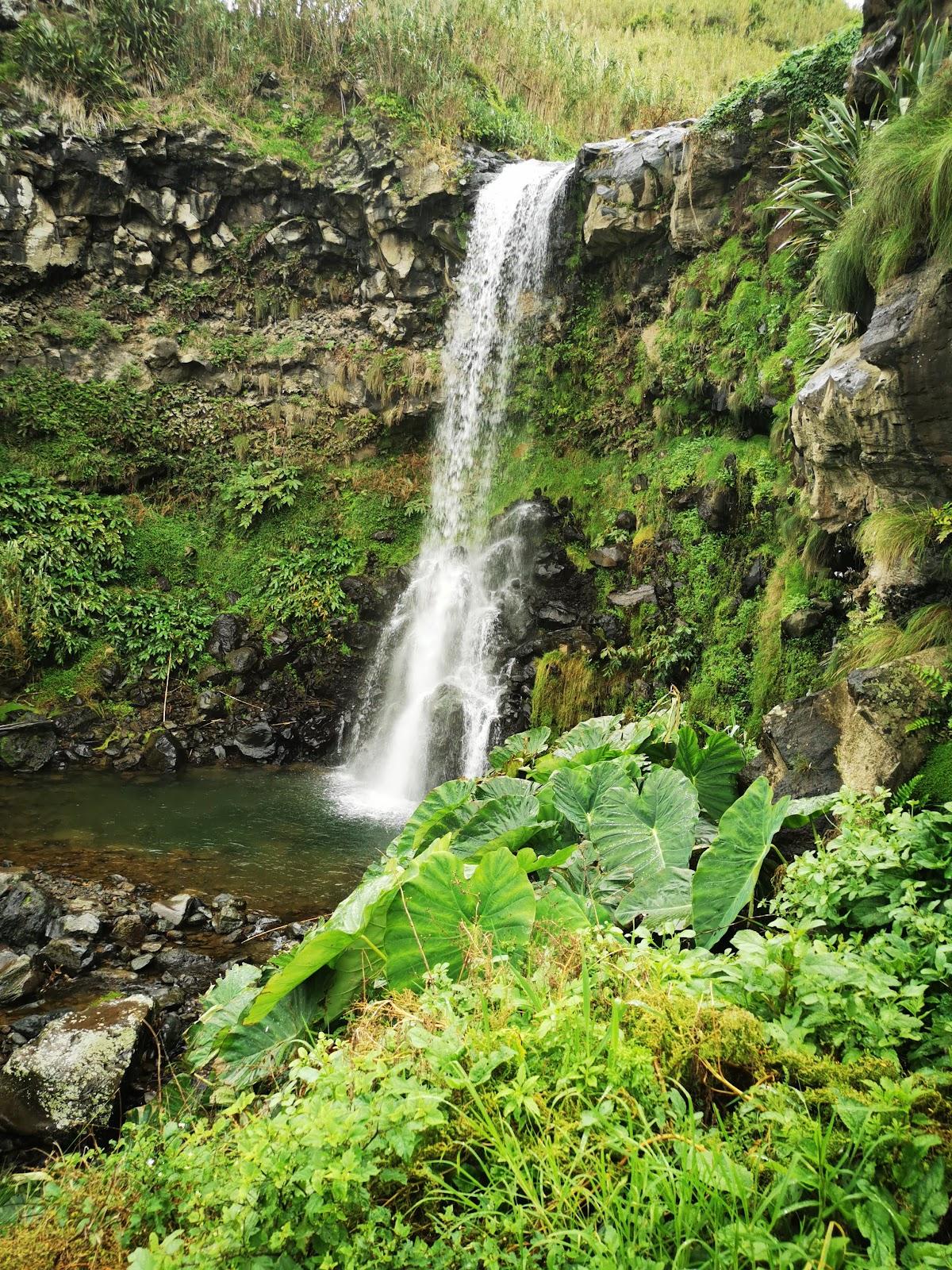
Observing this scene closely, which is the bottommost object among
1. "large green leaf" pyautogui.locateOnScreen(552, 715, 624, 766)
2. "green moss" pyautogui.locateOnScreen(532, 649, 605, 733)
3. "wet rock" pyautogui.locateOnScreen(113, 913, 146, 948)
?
"wet rock" pyautogui.locateOnScreen(113, 913, 146, 948)

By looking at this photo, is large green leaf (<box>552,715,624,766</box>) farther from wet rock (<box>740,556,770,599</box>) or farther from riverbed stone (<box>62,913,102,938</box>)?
riverbed stone (<box>62,913,102,938</box>)

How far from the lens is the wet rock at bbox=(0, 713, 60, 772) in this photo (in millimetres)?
8555

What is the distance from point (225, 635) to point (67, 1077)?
833 centimetres

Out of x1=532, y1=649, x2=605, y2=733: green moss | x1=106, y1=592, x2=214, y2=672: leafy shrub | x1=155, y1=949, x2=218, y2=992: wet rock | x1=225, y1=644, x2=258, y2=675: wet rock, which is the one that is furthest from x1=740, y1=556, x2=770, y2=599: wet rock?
x1=106, y1=592, x2=214, y2=672: leafy shrub

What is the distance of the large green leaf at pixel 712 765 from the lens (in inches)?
138

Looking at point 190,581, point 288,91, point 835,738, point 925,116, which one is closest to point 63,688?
point 190,581

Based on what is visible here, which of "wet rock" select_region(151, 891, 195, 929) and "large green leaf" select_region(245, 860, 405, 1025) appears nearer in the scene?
"large green leaf" select_region(245, 860, 405, 1025)

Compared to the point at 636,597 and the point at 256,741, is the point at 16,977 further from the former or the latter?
the point at 636,597

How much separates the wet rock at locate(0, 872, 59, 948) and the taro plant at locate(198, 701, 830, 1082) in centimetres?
259

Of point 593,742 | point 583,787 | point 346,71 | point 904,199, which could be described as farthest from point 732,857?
point 346,71

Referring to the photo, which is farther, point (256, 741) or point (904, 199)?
point (256, 741)

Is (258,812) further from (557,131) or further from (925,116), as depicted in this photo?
(557,131)

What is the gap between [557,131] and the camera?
1466 cm

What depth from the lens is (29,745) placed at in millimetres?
8758
